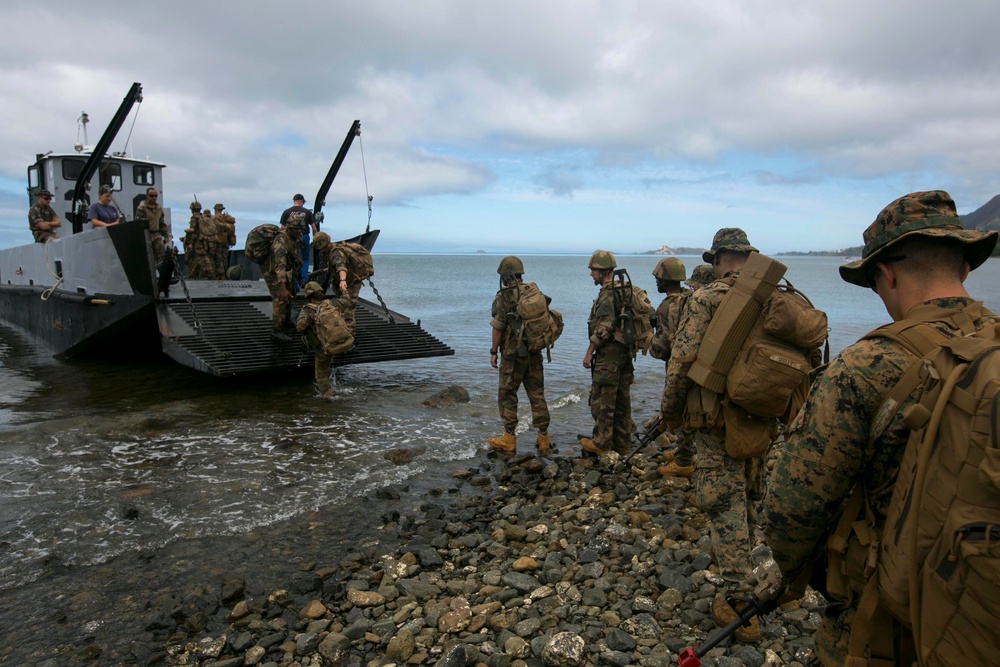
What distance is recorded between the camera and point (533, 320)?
21.4ft

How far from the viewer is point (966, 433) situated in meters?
1.35

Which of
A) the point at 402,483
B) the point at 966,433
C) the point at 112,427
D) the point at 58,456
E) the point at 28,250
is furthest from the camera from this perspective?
the point at 28,250

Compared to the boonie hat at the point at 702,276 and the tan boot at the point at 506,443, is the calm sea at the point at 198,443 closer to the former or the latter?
the tan boot at the point at 506,443

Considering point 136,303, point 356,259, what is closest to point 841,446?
point 356,259

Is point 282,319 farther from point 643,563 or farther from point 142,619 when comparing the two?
point 643,563

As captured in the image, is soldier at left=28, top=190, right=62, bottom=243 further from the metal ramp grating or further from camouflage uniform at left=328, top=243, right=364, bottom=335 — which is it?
camouflage uniform at left=328, top=243, right=364, bottom=335

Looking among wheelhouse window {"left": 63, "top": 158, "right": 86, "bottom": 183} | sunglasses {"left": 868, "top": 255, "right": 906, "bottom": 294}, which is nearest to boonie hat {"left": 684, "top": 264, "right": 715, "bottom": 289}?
sunglasses {"left": 868, "top": 255, "right": 906, "bottom": 294}

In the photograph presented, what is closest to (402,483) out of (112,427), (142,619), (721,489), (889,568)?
(142,619)

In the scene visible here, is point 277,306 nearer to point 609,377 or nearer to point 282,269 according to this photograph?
point 282,269

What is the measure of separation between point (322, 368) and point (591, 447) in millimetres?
4406

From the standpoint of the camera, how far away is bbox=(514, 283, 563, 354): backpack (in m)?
6.50

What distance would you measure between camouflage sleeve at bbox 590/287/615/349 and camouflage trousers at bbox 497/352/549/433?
78cm

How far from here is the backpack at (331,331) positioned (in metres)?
8.75

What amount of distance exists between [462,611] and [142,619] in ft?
6.28
